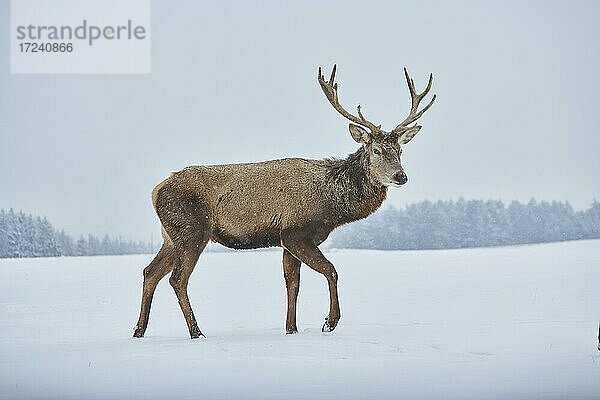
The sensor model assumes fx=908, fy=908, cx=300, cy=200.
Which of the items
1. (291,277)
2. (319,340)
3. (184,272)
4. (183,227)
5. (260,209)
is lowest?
(319,340)

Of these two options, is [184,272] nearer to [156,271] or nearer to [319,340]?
[156,271]

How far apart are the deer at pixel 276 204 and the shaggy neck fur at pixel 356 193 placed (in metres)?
0.01

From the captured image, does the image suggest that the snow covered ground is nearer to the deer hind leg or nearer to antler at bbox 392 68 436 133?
the deer hind leg

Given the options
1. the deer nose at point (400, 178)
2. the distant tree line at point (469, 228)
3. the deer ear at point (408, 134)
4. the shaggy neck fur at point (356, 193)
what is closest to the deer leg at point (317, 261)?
the shaggy neck fur at point (356, 193)

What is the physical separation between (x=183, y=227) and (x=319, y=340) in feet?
7.24

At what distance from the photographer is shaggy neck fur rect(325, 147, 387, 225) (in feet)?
34.9

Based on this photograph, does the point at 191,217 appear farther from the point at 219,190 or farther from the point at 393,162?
the point at 393,162

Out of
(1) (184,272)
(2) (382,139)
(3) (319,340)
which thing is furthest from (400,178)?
(1) (184,272)

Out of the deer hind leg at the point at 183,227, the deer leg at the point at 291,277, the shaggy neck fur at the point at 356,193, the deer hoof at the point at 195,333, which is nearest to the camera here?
the deer hoof at the point at 195,333

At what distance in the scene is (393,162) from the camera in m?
10.4

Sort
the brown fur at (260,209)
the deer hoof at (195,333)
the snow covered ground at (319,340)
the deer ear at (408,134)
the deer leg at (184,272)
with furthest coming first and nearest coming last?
1. the deer ear at (408,134)
2. the brown fur at (260,209)
3. the deer leg at (184,272)
4. the deer hoof at (195,333)
5. the snow covered ground at (319,340)

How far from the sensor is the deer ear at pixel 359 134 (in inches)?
420

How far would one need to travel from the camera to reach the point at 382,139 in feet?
34.6

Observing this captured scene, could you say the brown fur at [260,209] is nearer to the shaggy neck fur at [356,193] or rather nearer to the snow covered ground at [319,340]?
the shaggy neck fur at [356,193]
